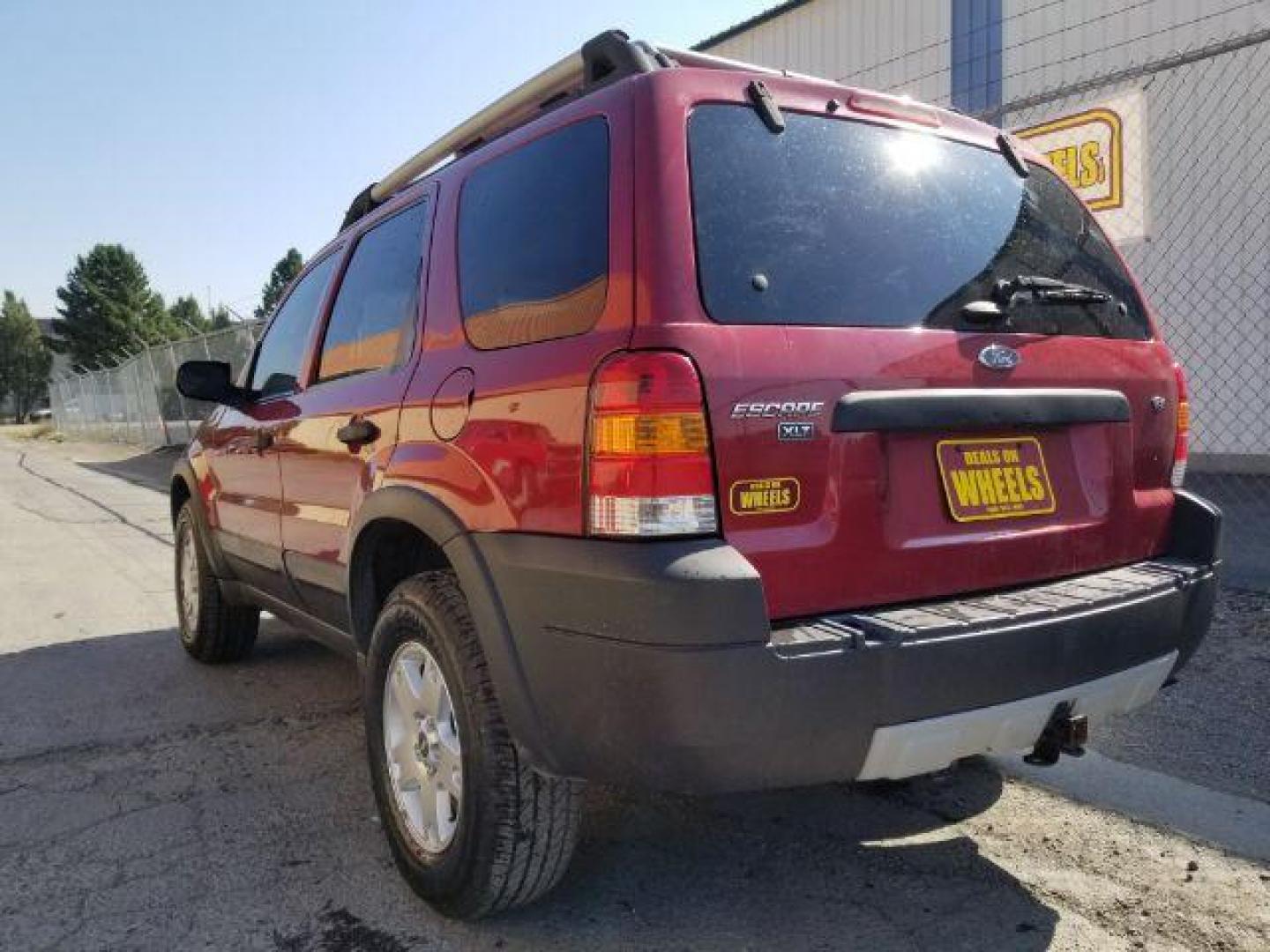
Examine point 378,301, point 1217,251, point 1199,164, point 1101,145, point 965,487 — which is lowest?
point 965,487

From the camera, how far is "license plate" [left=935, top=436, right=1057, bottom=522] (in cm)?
234

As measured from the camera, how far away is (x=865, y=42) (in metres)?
11.8

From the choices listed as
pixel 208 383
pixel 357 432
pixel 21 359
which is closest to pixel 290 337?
pixel 208 383

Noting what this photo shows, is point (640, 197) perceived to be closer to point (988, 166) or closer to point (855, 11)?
point (988, 166)

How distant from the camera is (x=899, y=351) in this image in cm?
230

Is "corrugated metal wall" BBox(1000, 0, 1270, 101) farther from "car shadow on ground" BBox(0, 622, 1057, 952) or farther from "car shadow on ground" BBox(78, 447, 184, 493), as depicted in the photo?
"car shadow on ground" BBox(78, 447, 184, 493)

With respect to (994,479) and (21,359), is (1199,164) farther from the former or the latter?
(21,359)

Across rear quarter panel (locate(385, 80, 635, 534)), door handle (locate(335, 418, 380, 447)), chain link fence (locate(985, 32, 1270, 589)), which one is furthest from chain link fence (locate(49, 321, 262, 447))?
rear quarter panel (locate(385, 80, 635, 534))

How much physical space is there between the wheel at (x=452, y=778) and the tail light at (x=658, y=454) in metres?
0.62

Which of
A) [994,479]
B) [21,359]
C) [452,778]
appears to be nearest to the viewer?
[994,479]

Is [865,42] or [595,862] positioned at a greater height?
[865,42]

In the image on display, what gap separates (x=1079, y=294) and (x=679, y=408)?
4.26 ft

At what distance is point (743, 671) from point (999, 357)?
1.06 m

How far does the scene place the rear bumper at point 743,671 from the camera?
1.97m
